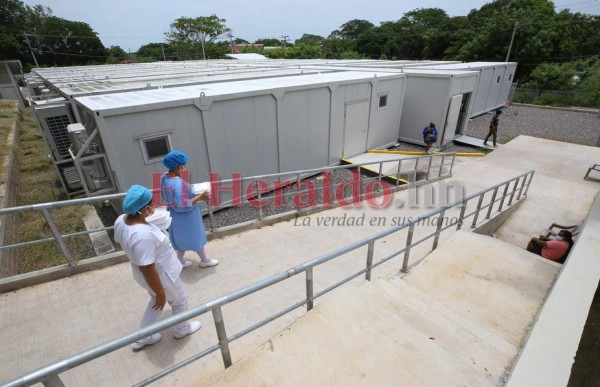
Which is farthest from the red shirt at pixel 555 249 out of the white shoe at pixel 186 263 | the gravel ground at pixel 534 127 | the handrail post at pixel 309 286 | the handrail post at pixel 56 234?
the handrail post at pixel 56 234

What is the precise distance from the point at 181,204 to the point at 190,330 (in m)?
1.28

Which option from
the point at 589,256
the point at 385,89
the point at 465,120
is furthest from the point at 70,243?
the point at 465,120

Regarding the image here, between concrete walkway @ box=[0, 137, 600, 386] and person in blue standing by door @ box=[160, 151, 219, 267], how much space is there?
51cm

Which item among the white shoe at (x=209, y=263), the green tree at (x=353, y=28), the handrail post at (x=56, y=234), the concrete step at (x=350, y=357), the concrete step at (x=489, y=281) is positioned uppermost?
the green tree at (x=353, y=28)

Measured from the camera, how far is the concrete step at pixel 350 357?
6.68ft

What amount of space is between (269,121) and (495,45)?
32.3 metres

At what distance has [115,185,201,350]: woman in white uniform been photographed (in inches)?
86.8

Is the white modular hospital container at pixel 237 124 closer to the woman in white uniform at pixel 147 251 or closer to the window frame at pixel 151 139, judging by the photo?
the window frame at pixel 151 139

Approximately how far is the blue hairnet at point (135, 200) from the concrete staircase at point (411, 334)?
135 centimetres

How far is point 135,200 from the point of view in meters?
2.19

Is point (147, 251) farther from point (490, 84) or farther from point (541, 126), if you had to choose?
point (490, 84)

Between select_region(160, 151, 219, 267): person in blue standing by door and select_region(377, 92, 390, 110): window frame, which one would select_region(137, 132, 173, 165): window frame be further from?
select_region(377, 92, 390, 110): window frame

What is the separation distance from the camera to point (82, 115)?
7332 mm

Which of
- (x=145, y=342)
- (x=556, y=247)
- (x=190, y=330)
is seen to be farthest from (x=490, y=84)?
(x=145, y=342)
